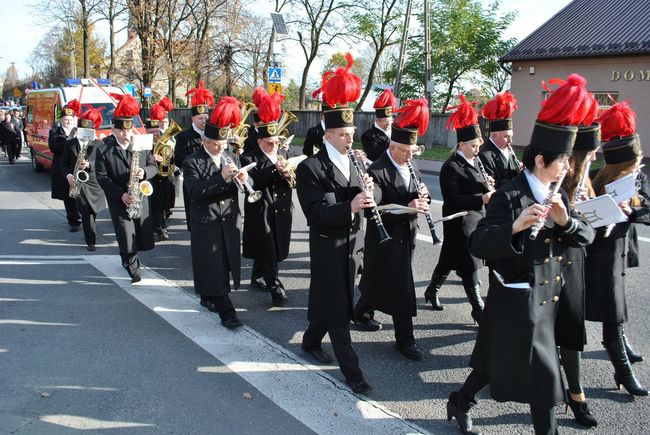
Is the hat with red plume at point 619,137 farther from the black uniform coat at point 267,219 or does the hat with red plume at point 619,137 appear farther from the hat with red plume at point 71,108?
the hat with red plume at point 71,108

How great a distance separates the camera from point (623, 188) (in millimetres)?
4293

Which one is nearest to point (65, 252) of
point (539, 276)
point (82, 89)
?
point (539, 276)

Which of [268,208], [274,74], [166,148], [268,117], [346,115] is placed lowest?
[268,208]

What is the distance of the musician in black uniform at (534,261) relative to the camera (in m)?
3.21

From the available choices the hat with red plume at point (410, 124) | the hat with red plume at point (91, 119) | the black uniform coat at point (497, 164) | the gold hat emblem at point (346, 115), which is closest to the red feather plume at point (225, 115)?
the gold hat emblem at point (346, 115)

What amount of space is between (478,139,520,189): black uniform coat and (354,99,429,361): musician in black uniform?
1.45 meters

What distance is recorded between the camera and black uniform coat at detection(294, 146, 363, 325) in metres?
4.42

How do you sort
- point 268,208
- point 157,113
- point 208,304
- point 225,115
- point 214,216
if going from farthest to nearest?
point 157,113
point 268,208
point 208,304
point 214,216
point 225,115

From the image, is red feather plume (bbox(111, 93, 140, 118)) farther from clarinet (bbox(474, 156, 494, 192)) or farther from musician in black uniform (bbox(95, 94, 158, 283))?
clarinet (bbox(474, 156, 494, 192))

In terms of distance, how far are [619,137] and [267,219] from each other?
3740 mm

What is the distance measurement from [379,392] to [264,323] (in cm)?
180

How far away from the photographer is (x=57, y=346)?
17.2ft

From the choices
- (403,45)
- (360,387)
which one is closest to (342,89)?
(360,387)

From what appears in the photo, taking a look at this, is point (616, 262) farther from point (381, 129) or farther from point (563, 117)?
point (381, 129)
